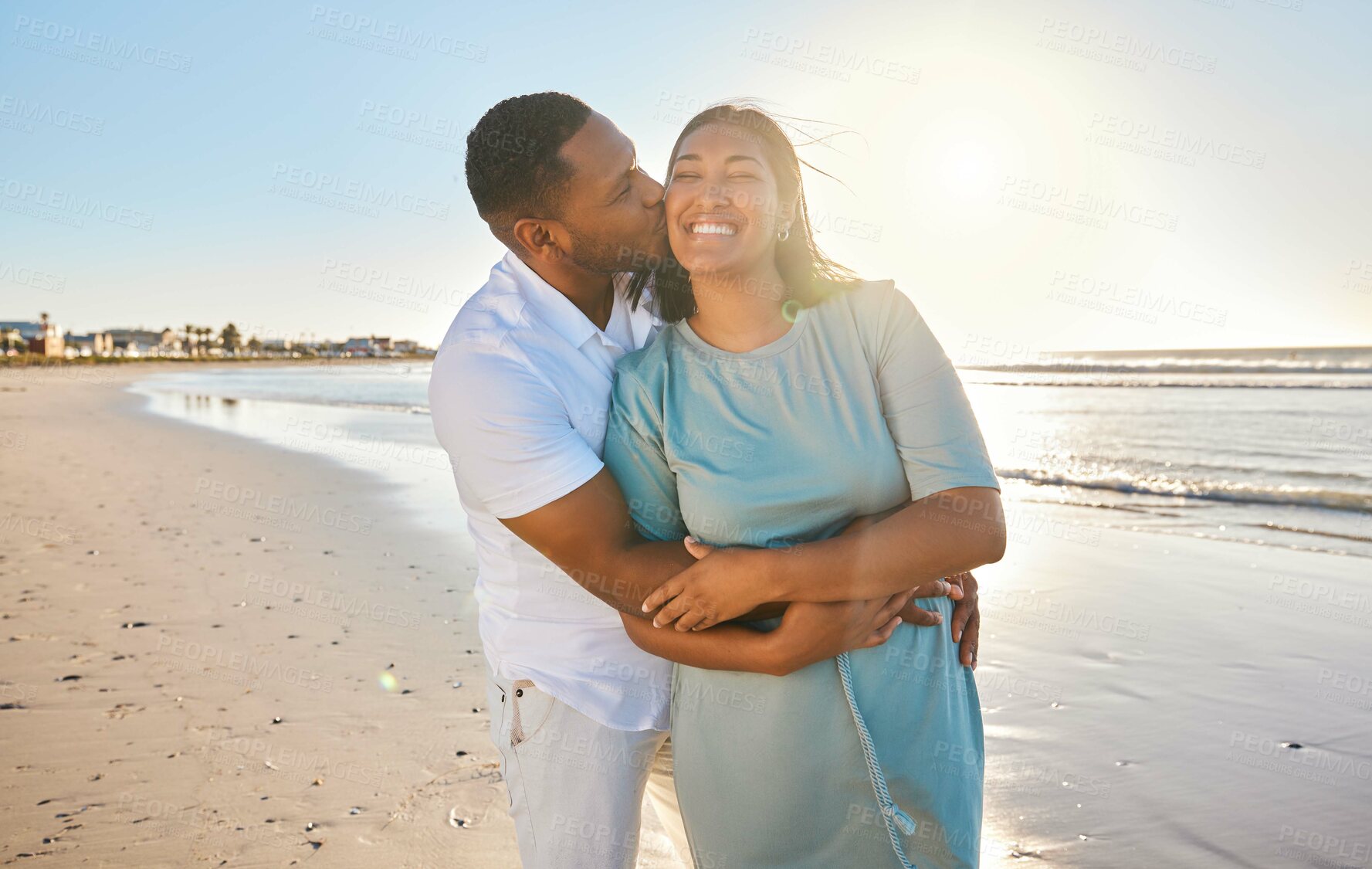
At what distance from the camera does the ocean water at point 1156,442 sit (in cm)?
998

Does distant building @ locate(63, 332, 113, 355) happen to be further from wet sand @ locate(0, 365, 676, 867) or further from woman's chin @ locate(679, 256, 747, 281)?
woman's chin @ locate(679, 256, 747, 281)

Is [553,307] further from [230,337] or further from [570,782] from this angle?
[230,337]

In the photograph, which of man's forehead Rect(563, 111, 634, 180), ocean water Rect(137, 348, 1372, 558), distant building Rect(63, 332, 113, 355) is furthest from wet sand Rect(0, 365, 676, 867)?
distant building Rect(63, 332, 113, 355)

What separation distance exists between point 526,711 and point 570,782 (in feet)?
0.67

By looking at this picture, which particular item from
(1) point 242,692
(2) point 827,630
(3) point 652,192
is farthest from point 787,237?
(1) point 242,692

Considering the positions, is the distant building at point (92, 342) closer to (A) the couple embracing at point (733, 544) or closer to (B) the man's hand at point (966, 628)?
(A) the couple embracing at point (733, 544)

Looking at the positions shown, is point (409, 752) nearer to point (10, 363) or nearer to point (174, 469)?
point (174, 469)

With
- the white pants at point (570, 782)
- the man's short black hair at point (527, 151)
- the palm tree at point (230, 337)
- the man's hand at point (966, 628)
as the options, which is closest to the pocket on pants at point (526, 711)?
the white pants at point (570, 782)

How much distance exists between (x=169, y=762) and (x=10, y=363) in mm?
70483

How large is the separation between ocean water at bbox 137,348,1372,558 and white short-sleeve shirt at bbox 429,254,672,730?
8.20 m

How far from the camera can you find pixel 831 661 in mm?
1952

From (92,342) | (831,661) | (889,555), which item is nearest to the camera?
(889,555)

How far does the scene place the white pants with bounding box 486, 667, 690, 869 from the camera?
217cm

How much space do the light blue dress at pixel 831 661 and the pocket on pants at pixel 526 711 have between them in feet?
1.27
